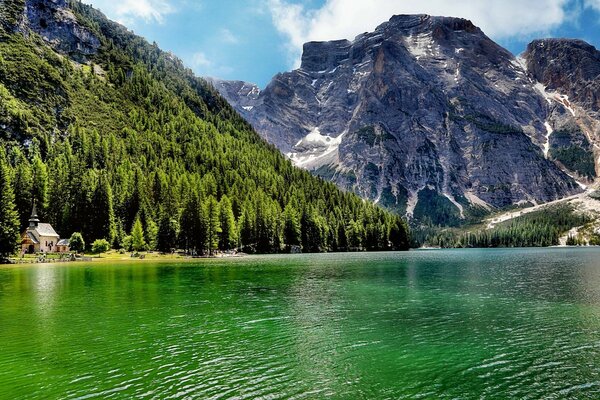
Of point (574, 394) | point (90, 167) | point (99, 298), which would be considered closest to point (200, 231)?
point (90, 167)

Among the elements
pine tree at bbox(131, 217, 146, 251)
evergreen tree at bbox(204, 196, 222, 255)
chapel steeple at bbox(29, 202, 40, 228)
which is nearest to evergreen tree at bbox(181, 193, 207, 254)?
evergreen tree at bbox(204, 196, 222, 255)

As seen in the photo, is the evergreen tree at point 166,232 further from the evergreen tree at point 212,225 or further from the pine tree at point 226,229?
the pine tree at point 226,229

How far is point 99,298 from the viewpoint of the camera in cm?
5097

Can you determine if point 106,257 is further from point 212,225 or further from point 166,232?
point 212,225

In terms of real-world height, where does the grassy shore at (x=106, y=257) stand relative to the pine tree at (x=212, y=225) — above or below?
below

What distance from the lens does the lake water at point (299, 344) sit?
22.0 metres

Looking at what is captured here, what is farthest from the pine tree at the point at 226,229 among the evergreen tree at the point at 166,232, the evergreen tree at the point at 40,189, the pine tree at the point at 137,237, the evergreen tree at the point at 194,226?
the evergreen tree at the point at 40,189

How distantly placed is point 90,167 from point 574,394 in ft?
654

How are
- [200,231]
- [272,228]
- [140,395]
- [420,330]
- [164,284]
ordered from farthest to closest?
[272,228]
[200,231]
[164,284]
[420,330]
[140,395]

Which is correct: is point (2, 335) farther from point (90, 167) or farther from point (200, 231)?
point (90, 167)

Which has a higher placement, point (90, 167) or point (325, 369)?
point (90, 167)

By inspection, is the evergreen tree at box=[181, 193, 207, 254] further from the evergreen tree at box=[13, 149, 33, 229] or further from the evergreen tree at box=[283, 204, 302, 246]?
the evergreen tree at box=[13, 149, 33, 229]

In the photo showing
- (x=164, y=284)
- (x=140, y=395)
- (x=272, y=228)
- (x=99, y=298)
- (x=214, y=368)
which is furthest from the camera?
(x=272, y=228)

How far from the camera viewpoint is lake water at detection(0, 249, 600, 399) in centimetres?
2198
